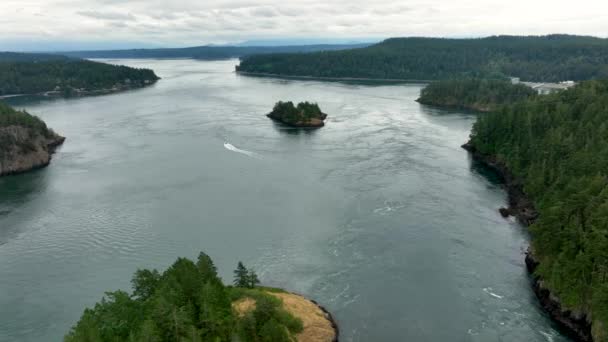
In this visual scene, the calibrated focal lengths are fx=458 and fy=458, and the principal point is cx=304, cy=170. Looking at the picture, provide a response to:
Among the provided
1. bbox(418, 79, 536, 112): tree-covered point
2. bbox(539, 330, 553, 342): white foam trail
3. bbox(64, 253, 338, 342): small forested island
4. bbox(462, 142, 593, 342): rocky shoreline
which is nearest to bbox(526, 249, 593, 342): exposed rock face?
Answer: bbox(462, 142, 593, 342): rocky shoreline

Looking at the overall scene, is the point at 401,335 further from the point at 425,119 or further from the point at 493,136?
the point at 425,119

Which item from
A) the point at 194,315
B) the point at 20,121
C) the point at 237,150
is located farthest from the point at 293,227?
the point at 20,121

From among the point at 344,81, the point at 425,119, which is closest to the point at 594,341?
the point at 425,119

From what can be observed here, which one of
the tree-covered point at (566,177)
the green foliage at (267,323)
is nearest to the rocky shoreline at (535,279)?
the tree-covered point at (566,177)

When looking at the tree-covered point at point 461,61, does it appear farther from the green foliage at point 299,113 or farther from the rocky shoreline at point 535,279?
the rocky shoreline at point 535,279

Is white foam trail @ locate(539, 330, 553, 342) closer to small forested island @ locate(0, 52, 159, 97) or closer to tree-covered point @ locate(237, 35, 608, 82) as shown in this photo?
tree-covered point @ locate(237, 35, 608, 82)

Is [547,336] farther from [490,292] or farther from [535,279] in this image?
[535,279]

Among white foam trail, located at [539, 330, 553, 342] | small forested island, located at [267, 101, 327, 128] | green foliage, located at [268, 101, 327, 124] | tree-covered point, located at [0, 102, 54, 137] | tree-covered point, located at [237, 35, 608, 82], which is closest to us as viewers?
white foam trail, located at [539, 330, 553, 342]
